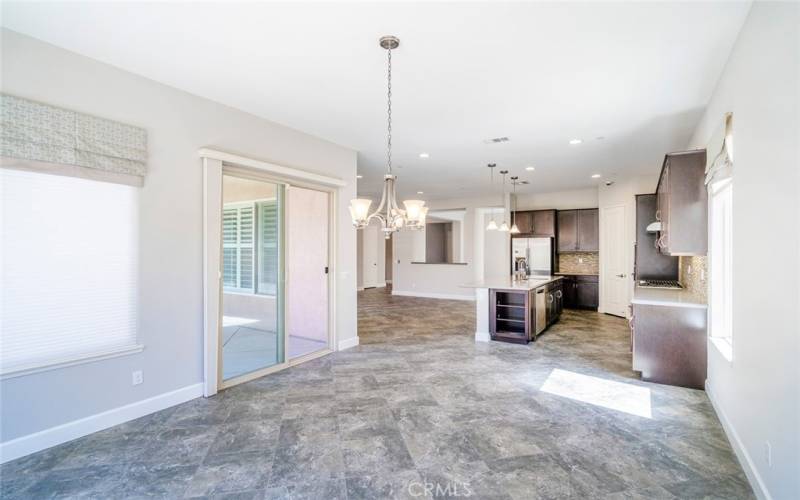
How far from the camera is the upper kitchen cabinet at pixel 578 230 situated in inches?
332

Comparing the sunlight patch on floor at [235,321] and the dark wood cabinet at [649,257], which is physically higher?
the dark wood cabinet at [649,257]

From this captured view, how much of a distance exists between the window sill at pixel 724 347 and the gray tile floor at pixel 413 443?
557mm

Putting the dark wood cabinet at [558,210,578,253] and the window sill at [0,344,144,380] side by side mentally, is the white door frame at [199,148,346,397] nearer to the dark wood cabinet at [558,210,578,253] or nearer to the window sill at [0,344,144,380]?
the window sill at [0,344,144,380]

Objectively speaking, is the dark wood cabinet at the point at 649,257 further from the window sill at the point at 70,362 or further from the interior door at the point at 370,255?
the interior door at the point at 370,255

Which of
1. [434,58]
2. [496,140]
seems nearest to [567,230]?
[496,140]

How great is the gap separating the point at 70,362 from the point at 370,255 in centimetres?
1033

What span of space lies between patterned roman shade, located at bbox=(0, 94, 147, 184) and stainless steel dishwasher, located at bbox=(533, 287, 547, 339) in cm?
509

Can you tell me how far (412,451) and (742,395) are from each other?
7.01 feet

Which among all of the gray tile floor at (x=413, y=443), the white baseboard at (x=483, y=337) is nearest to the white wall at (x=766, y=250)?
the gray tile floor at (x=413, y=443)

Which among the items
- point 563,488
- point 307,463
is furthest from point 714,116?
point 307,463

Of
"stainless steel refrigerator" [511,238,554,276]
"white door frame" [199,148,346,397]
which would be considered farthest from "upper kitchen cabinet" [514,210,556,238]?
"white door frame" [199,148,346,397]

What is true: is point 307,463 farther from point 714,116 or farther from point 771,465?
point 714,116

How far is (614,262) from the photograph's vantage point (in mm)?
7668

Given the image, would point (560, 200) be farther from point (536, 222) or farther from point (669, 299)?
point (669, 299)
